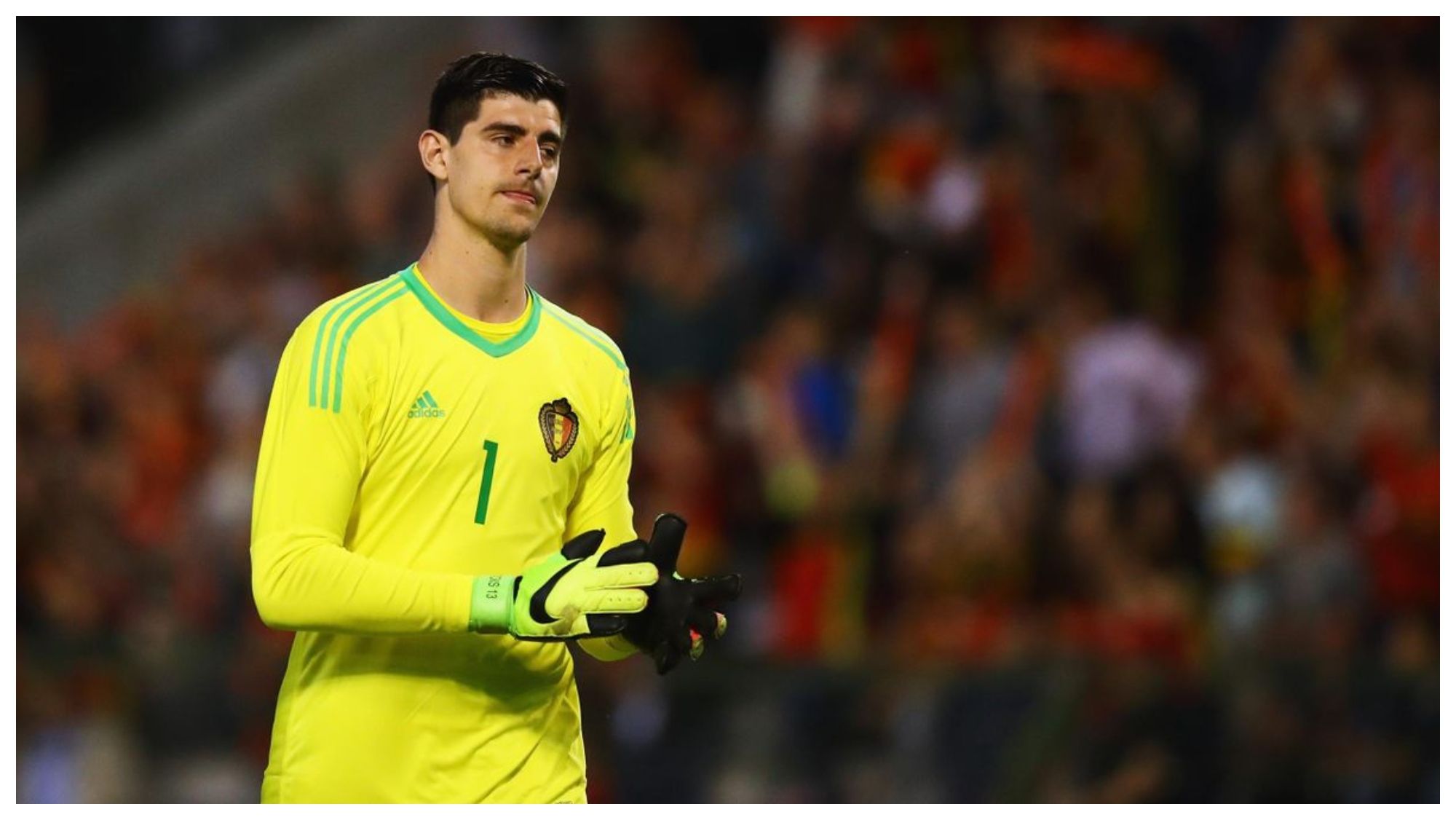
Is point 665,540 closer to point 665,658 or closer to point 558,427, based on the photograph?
point 665,658

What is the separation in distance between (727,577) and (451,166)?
954mm

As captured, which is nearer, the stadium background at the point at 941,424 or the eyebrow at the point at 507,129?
the eyebrow at the point at 507,129

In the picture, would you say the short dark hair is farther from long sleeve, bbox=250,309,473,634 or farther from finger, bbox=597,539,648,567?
finger, bbox=597,539,648,567

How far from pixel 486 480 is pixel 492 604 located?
0.36m

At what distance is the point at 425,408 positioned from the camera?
13.5 feet

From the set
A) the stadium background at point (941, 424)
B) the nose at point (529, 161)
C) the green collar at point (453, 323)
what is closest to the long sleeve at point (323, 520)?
the green collar at point (453, 323)

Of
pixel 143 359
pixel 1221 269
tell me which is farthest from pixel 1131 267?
pixel 143 359

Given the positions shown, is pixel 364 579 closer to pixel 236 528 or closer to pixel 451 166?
pixel 451 166

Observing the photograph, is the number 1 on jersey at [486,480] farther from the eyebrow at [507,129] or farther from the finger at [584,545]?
the eyebrow at [507,129]

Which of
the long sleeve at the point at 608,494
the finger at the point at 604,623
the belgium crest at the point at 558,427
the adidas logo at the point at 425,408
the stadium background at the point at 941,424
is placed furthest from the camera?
the stadium background at the point at 941,424

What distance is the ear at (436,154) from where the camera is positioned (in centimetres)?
419

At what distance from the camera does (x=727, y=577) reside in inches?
158

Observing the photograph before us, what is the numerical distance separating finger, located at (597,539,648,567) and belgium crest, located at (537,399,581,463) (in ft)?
1.31

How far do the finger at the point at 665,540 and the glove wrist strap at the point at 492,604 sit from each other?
0.85 ft
